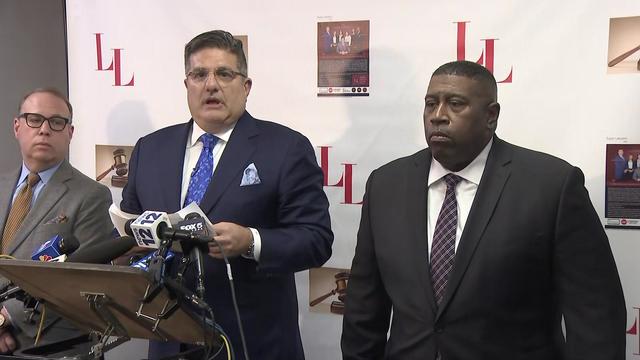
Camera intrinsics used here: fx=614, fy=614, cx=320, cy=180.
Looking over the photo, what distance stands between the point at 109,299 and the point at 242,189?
0.60 meters

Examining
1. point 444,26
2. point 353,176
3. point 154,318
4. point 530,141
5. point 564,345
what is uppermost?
point 444,26

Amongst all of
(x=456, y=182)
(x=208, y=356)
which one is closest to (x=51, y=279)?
(x=208, y=356)

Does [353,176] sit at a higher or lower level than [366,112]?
lower

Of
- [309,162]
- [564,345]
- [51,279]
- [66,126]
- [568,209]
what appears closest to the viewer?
[51,279]

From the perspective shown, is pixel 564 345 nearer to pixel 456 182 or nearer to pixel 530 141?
pixel 456 182

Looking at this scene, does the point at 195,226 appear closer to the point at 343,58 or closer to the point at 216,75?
the point at 216,75

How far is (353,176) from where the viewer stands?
2398 mm

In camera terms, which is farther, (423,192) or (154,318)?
(423,192)

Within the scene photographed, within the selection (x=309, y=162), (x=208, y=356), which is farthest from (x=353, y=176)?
(x=208, y=356)

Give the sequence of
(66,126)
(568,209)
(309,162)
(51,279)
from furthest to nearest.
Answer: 1. (66,126)
2. (309,162)
3. (568,209)
4. (51,279)

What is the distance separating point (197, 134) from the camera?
1.90 m

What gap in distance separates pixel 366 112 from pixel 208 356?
1315 millimetres

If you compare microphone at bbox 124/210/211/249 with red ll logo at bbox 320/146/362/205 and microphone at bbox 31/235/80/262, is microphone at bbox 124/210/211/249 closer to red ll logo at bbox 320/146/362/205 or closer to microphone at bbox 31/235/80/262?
microphone at bbox 31/235/80/262

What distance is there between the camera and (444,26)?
2244 mm
